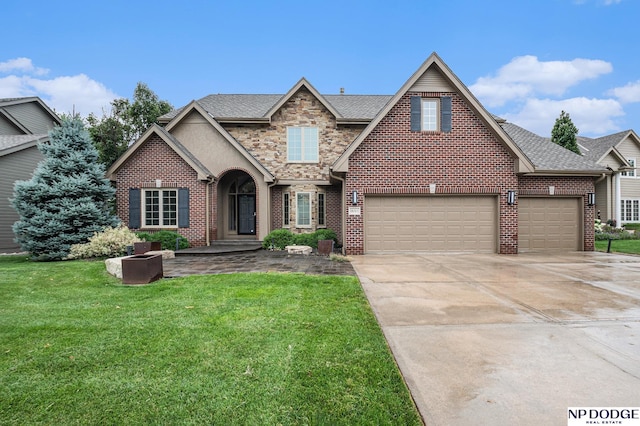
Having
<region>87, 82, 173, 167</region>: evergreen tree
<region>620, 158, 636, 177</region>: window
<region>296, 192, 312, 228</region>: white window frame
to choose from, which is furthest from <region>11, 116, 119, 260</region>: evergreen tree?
<region>620, 158, 636, 177</region>: window

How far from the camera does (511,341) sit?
389 centimetres

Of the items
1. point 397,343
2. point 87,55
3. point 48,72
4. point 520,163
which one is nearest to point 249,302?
point 397,343

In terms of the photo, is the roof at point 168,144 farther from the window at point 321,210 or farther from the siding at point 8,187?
the window at point 321,210

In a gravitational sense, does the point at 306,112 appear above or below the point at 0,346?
above

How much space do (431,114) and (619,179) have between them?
2104 centimetres

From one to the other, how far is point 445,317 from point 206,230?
A: 36.8 feet

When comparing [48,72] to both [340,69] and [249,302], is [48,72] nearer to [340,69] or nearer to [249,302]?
[340,69]

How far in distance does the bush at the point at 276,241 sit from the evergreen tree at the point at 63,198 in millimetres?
5822

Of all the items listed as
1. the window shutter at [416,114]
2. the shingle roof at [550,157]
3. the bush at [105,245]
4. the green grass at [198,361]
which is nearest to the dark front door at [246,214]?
the bush at [105,245]

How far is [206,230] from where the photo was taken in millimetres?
13773

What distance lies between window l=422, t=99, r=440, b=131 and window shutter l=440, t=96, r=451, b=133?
0.59ft

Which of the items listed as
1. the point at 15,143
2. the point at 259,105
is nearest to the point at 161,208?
the point at 15,143

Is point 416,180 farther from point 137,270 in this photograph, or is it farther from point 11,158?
point 11,158

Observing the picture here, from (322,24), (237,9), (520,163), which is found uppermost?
(322,24)
